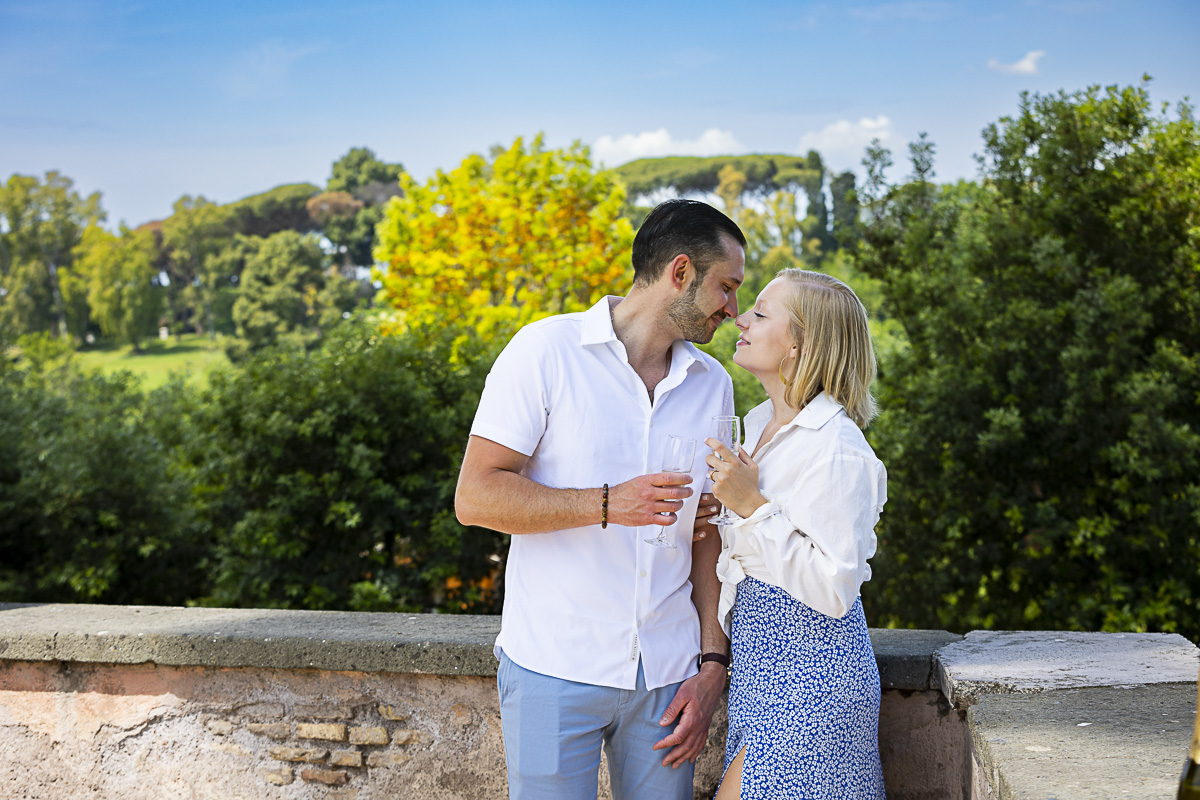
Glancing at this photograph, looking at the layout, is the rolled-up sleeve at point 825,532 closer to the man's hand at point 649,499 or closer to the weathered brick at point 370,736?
the man's hand at point 649,499

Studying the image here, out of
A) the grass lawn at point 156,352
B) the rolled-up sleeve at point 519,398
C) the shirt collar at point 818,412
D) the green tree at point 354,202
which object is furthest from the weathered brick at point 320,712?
the green tree at point 354,202

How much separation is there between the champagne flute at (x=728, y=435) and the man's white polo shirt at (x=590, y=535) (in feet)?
0.17

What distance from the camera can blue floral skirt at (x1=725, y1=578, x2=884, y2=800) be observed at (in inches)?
72.4

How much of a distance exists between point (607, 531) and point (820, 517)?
1.52ft

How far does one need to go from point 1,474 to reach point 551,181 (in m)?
4.96

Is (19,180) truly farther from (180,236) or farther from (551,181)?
(551,181)

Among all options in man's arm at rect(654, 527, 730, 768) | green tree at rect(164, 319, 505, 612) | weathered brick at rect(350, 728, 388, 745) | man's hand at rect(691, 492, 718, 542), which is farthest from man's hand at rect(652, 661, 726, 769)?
green tree at rect(164, 319, 505, 612)

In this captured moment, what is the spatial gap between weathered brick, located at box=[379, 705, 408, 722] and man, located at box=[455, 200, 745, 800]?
2.18 ft

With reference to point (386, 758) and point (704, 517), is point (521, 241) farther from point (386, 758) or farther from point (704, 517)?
point (704, 517)

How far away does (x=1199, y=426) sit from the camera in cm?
518

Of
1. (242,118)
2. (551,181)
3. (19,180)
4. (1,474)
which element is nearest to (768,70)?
(242,118)

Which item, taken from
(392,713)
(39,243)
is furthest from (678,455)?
(39,243)

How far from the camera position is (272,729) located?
2.64m

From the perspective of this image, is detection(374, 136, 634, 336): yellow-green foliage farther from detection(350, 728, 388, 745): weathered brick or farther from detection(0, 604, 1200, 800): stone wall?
detection(350, 728, 388, 745): weathered brick
